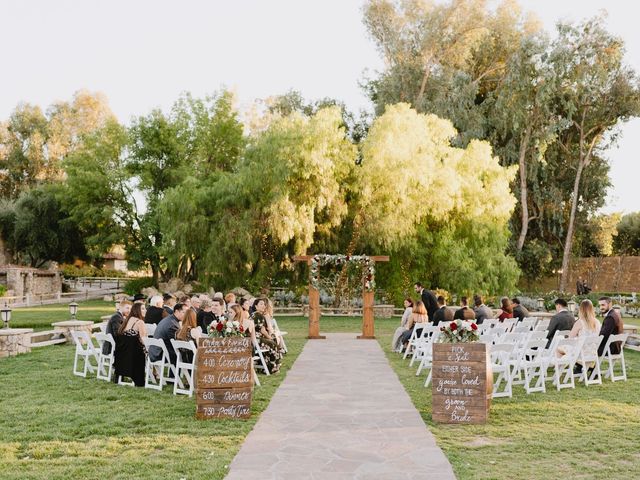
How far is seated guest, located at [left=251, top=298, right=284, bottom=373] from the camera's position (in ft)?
39.2

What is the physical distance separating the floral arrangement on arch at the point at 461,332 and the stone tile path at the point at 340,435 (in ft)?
3.41

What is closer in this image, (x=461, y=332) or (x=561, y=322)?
(x=461, y=332)

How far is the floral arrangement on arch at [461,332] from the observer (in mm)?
8031

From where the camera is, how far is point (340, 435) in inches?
280

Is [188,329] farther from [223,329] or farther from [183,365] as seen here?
[223,329]

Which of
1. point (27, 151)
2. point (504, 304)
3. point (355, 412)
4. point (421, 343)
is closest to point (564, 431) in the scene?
point (355, 412)

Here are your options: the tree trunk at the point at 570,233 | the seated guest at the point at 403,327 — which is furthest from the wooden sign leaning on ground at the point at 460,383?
the tree trunk at the point at 570,233

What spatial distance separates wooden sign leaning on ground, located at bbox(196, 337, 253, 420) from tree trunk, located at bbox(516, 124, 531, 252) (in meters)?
30.0

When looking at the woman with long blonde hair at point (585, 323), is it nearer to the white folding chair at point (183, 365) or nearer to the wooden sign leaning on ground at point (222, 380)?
the wooden sign leaning on ground at point (222, 380)

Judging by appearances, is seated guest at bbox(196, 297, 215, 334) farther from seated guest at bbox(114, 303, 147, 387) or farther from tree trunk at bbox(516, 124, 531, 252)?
tree trunk at bbox(516, 124, 531, 252)

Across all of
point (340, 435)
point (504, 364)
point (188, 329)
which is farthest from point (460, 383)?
point (188, 329)

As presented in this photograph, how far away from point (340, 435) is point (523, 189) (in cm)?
3109

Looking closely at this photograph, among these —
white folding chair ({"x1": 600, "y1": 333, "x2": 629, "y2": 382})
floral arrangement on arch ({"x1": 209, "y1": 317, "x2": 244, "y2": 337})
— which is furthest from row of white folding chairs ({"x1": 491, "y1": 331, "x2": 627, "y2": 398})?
floral arrangement on arch ({"x1": 209, "y1": 317, "x2": 244, "y2": 337})

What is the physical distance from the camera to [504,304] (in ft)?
50.5
